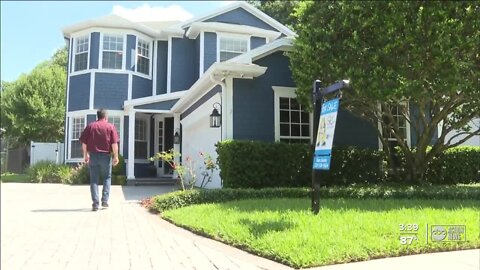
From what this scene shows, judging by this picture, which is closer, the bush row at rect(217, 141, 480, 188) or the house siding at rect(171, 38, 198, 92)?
the bush row at rect(217, 141, 480, 188)

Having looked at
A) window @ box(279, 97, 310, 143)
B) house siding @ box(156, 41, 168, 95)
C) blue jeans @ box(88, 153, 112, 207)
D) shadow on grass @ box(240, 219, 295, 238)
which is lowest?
shadow on grass @ box(240, 219, 295, 238)

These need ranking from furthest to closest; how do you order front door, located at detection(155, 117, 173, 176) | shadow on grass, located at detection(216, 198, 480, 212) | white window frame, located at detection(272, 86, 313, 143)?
front door, located at detection(155, 117, 173, 176) < white window frame, located at detection(272, 86, 313, 143) < shadow on grass, located at detection(216, 198, 480, 212)

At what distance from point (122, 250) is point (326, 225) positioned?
2694mm

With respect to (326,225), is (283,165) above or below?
above

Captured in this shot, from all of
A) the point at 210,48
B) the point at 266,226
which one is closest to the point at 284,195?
the point at 266,226

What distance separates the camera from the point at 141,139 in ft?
69.6

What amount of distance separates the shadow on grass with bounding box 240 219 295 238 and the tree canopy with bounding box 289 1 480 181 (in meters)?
4.43

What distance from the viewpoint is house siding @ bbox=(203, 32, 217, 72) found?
67.4 ft

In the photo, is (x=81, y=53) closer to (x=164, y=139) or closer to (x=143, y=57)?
(x=143, y=57)

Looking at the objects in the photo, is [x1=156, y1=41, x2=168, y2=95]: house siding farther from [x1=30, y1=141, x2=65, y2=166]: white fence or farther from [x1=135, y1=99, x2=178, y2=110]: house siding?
[x1=30, y1=141, x2=65, y2=166]: white fence

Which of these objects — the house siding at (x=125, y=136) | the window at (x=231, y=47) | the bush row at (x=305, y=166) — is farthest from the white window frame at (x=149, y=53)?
the bush row at (x=305, y=166)

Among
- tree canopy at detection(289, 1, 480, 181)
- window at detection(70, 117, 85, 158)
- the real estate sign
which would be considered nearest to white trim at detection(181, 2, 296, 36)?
window at detection(70, 117, 85, 158)

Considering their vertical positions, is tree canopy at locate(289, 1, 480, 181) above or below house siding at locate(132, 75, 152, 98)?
below

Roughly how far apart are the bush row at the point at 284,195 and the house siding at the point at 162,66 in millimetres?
12363
